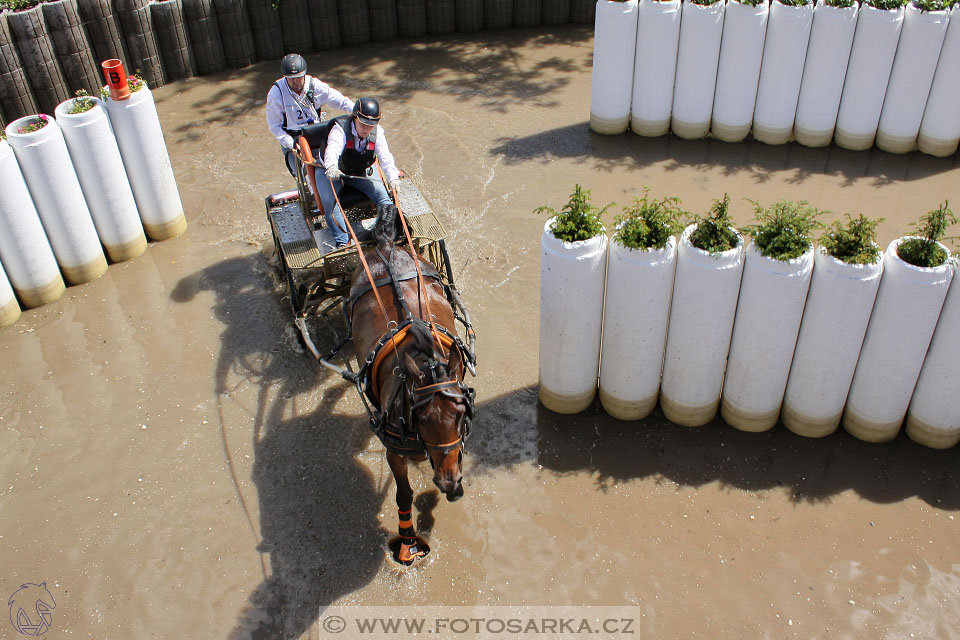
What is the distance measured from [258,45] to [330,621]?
A: 1095cm

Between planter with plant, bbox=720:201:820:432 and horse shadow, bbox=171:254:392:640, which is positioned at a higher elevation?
planter with plant, bbox=720:201:820:432

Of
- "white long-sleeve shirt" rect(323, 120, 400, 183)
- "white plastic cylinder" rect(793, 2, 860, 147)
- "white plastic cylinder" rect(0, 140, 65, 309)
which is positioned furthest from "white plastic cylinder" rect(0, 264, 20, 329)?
"white plastic cylinder" rect(793, 2, 860, 147)

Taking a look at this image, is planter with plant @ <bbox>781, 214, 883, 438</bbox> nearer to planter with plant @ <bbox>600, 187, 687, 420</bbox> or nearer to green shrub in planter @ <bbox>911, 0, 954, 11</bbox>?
planter with plant @ <bbox>600, 187, 687, 420</bbox>

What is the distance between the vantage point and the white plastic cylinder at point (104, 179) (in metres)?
8.43

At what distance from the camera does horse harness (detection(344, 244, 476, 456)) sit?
4934 mm

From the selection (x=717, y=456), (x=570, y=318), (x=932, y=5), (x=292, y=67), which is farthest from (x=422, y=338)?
(x=932, y=5)

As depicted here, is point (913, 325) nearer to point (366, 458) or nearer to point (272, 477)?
point (366, 458)

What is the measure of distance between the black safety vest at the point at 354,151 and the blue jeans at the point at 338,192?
0.13 metres

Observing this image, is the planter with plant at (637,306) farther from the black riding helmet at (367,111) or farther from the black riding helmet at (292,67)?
the black riding helmet at (292,67)

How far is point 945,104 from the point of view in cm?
1006

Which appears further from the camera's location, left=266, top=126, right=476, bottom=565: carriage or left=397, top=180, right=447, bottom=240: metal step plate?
left=397, top=180, right=447, bottom=240: metal step plate

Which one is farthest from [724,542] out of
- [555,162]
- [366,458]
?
[555,162]

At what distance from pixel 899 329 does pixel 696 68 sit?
5.65m

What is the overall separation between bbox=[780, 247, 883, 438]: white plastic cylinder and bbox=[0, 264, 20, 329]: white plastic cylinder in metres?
7.82
